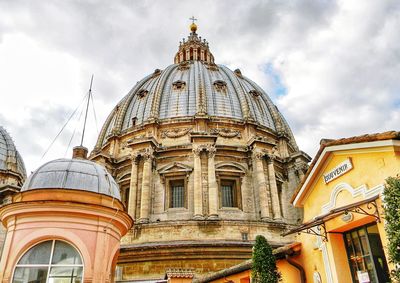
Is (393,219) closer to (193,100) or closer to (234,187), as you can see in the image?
(234,187)

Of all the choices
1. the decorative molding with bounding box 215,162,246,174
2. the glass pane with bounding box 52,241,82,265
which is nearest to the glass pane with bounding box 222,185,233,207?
the decorative molding with bounding box 215,162,246,174

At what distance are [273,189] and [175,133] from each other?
901 centimetres

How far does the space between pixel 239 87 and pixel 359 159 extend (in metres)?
29.3

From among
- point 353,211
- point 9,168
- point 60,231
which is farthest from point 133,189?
point 353,211

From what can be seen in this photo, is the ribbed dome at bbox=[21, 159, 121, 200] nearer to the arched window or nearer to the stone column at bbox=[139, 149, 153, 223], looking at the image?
the arched window

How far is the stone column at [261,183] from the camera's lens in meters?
26.4

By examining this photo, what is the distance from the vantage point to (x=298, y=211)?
29.7 metres

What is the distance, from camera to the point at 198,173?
26.8 m

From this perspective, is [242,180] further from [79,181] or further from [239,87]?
[79,181]

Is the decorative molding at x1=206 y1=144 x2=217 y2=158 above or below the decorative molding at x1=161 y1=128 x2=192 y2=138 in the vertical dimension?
below

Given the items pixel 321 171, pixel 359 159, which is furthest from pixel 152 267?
pixel 359 159

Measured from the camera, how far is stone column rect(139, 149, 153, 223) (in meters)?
26.1

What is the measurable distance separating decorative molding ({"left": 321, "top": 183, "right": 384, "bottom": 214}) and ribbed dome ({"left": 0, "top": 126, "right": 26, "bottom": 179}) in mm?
23138

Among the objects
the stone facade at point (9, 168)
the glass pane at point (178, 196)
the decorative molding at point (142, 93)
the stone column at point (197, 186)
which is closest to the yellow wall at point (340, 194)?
the stone column at point (197, 186)
